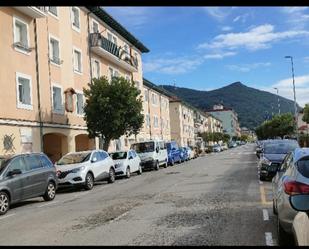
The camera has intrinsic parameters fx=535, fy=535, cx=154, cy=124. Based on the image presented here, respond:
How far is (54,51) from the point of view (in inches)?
1240

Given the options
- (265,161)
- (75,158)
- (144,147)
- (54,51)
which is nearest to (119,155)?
(75,158)

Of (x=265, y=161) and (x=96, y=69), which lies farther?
(x=96, y=69)

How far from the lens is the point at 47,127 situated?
29078 millimetres

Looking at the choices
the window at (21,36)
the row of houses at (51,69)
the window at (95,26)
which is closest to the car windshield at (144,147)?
the row of houses at (51,69)

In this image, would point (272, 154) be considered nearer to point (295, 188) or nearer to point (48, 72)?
point (295, 188)

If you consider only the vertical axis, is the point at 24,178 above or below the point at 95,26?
below

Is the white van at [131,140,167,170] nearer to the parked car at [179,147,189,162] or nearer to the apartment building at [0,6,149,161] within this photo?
the apartment building at [0,6,149,161]

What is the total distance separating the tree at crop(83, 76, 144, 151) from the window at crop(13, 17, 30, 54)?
5.90 meters

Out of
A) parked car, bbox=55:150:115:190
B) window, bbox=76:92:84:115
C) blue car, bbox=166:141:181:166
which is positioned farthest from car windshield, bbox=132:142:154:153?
parked car, bbox=55:150:115:190

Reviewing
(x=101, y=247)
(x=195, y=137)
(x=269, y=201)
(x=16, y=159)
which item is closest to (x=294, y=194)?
(x=101, y=247)

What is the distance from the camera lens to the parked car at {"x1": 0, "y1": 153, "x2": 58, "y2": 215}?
15.1 meters

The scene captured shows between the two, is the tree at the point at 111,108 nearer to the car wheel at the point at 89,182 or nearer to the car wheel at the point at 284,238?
the car wheel at the point at 89,182

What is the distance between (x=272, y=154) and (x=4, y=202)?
431 inches

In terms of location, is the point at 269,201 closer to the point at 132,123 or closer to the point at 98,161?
the point at 98,161
